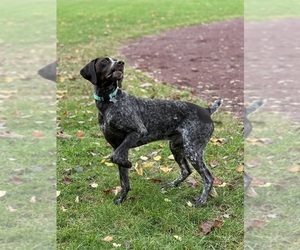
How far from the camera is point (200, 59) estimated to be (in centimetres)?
1402

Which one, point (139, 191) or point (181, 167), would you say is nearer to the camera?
point (139, 191)

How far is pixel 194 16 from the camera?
2206 cm

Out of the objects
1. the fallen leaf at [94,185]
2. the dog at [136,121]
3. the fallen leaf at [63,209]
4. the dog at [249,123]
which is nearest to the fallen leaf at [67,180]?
the fallen leaf at [94,185]

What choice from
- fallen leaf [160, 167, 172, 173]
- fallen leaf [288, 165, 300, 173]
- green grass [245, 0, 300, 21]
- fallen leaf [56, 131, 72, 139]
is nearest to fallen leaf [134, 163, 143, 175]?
fallen leaf [160, 167, 172, 173]

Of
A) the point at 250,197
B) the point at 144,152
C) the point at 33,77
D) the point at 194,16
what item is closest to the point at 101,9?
the point at 194,16

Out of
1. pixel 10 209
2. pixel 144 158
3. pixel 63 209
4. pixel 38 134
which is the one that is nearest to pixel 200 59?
pixel 38 134

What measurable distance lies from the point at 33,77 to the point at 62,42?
5.38 meters

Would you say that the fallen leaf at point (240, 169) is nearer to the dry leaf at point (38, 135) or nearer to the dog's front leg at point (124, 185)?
the dog's front leg at point (124, 185)

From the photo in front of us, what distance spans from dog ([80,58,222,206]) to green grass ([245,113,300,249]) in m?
0.62

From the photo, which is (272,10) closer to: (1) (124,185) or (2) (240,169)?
(2) (240,169)

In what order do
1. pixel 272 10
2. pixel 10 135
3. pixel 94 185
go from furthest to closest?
1. pixel 272 10
2. pixel 10 135
3. pixel 94 185

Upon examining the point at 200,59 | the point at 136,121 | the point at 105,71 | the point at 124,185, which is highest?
the point at 105,71

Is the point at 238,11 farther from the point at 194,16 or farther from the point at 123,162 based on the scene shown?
the point at 123,162

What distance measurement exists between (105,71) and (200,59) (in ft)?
29.6
